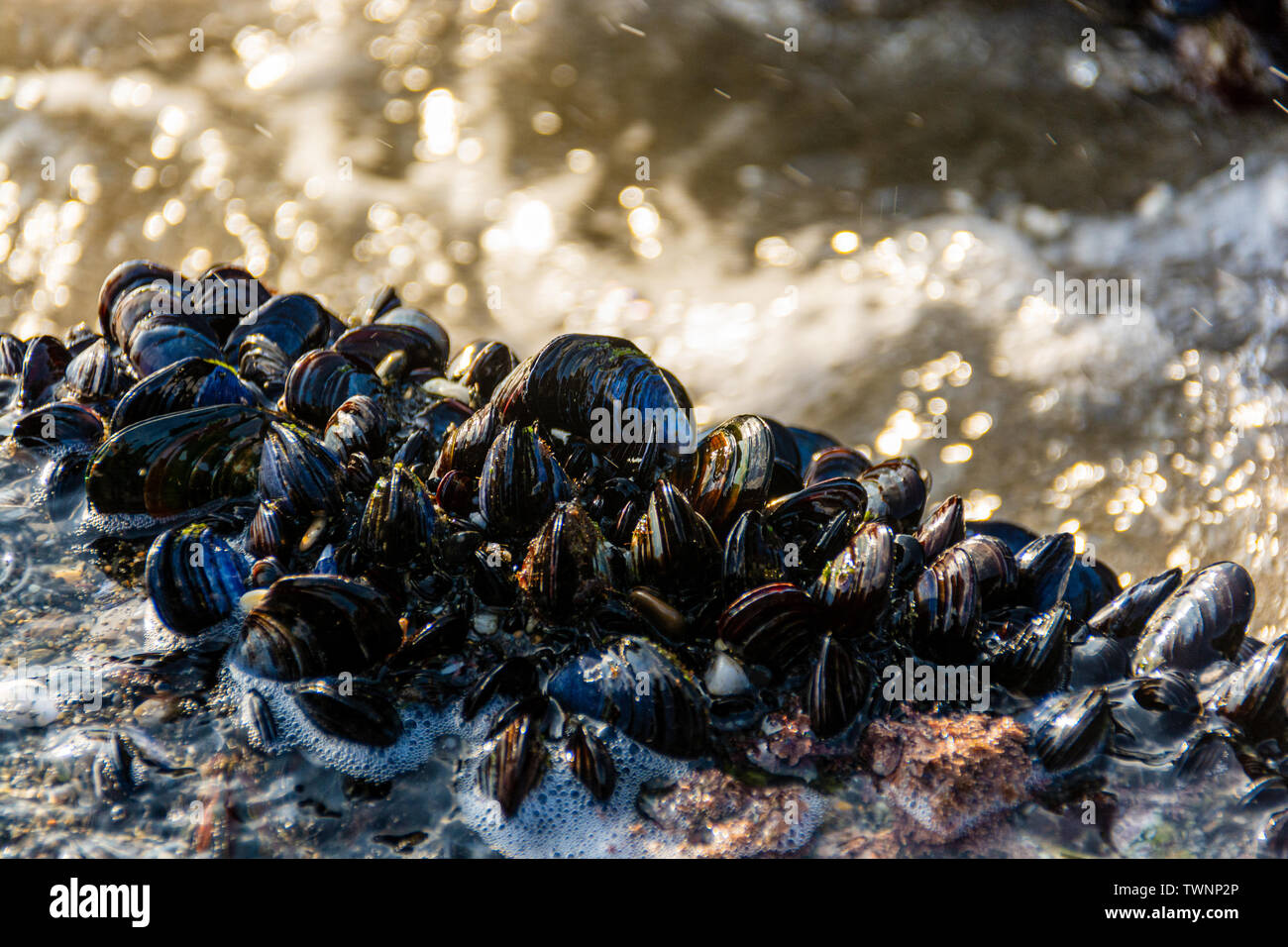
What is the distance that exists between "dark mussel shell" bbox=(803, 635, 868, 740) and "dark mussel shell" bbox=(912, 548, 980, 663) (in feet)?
1.00

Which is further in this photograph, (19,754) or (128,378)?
(128,378)

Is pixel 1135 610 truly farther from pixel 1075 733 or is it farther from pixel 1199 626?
pixel 1075 733

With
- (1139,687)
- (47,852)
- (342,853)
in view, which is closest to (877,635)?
(1139,687)

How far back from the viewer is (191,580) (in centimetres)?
265

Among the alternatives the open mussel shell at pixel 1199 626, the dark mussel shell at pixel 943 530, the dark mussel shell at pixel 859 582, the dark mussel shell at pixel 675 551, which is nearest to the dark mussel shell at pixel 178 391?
the dark mussel shell at pixel 675 551

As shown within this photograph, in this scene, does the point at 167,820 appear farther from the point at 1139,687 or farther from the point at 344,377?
the point at 1139,687

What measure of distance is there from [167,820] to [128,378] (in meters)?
2.06

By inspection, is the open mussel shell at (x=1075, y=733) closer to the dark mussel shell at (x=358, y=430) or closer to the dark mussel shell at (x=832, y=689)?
the dark mussel shell at (x=832, y=689)

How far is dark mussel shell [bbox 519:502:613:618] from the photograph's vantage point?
8.52 ft

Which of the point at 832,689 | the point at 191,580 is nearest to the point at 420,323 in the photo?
the point at 191,580

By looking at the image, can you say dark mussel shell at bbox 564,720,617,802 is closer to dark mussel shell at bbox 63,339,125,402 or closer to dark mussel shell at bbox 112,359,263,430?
dark mussel shell at bbox 112,359,263,430

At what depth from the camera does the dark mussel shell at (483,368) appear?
147 inches

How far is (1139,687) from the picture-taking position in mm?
2576

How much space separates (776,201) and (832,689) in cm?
478
